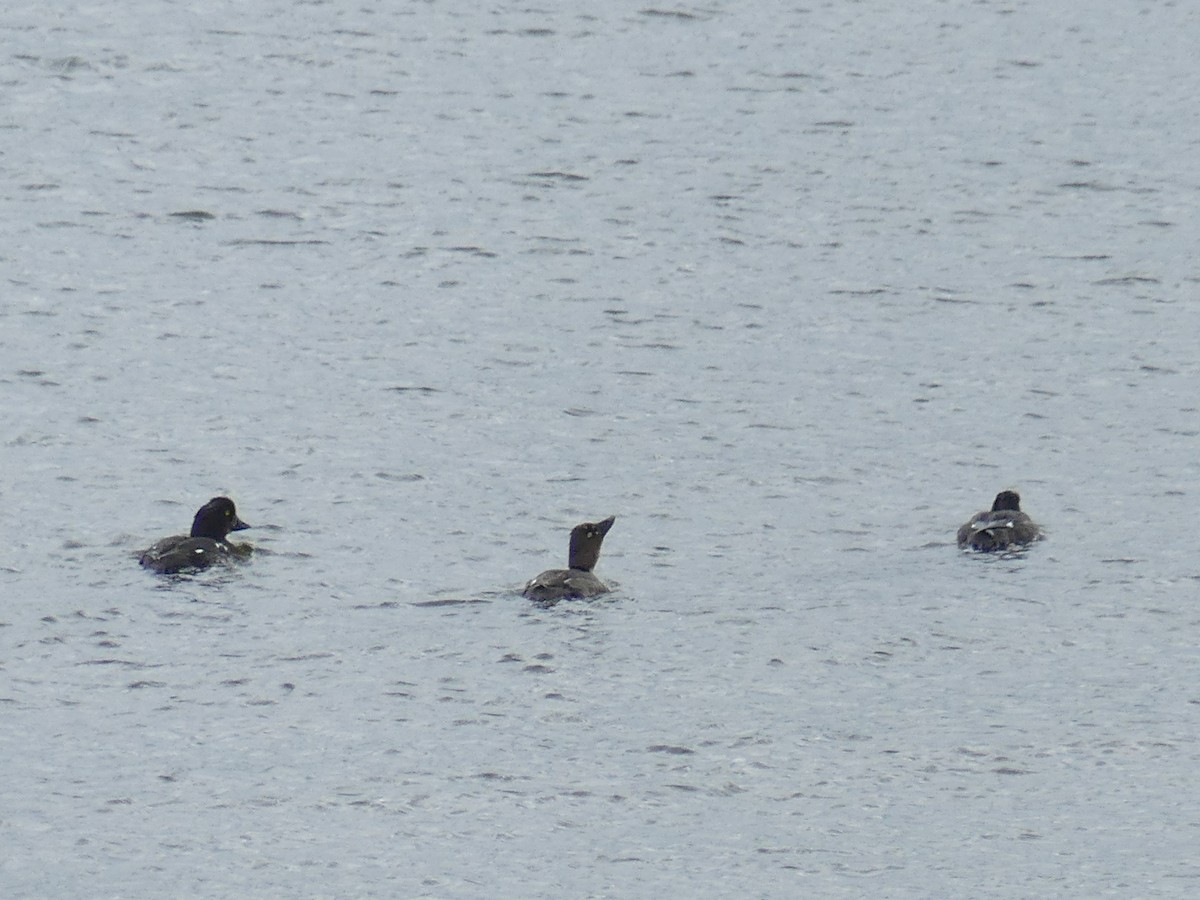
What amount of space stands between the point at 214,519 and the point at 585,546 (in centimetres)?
301

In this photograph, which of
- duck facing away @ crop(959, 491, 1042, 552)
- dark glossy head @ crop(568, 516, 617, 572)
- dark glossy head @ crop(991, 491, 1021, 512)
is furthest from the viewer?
dark glossy head @ crop(991, 491, 1021, 512)

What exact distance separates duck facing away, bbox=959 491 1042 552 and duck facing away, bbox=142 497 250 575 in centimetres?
599

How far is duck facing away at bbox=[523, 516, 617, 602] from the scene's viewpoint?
1889 centimetres

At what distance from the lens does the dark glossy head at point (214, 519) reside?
19781mm

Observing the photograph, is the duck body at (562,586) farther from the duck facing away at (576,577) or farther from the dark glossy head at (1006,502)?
the dark glossy head at (1006,502)

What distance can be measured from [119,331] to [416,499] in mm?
6045

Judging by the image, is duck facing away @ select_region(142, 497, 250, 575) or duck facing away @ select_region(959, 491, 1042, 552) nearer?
duck facing away @ select_region(142, 497, 250, 575)

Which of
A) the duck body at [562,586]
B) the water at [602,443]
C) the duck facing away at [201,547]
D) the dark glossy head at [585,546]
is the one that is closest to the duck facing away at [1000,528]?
the water at [602,443]

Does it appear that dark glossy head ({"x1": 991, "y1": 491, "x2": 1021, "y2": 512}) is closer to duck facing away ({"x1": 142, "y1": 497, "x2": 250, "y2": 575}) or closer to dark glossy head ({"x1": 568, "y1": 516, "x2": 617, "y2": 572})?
dark glossy head ({"x1": 568, "y1": 516, "x2": 617, "y2": 572})

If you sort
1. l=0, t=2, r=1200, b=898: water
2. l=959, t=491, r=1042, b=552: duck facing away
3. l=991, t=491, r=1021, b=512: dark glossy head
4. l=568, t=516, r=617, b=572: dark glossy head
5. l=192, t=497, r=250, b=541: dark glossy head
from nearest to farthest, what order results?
l=0, t=2, r=1200, b=898: water
l=568, t=516, r=617, b=572: dark glossy head
l=192, t=497, r=250, b=541: dark glossy head
l=959, t=491, r=1042, b=552: duck facing away
l=991, t=491, r=1021, b=512: dark glossy head

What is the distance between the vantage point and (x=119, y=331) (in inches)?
1034


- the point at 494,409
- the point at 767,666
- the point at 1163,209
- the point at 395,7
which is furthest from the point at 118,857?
the point at 395,7

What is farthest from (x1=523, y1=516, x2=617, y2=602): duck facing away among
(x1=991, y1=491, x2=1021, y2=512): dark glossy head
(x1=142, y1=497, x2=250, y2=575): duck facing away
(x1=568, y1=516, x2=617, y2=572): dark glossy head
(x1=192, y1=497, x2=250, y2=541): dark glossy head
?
(x1=991, y1=491, x2=1021, y2=512): dark glossy head

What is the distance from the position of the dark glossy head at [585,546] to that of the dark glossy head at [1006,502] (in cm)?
357
